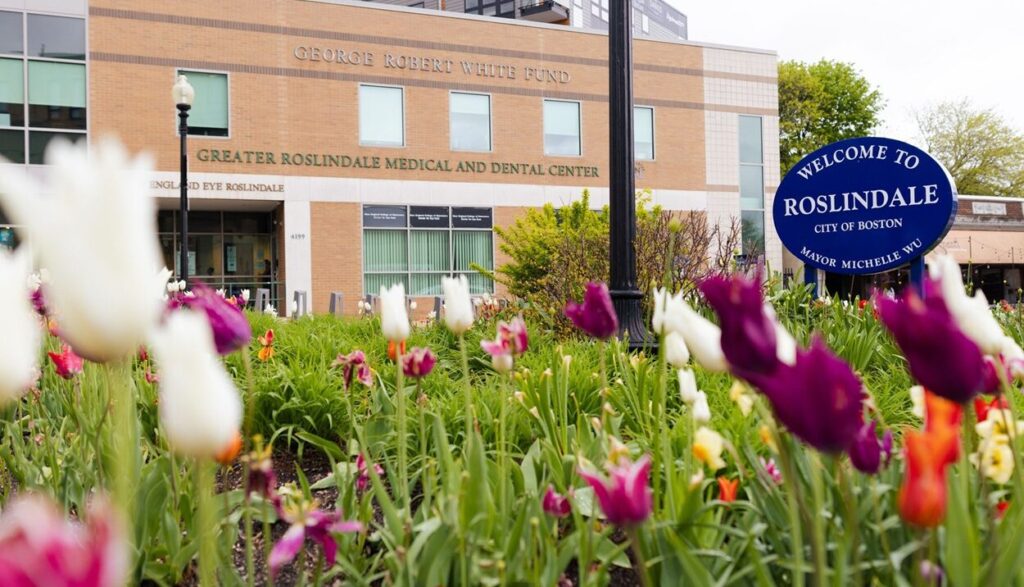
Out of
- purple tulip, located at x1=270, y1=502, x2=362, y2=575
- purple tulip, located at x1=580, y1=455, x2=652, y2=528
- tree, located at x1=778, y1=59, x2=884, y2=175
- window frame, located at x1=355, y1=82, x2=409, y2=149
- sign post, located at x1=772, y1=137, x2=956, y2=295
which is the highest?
tree, located at x1=778, y1=59, x2=884, y2=175

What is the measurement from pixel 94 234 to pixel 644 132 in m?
24.4

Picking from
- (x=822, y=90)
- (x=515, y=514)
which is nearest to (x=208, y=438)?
(x=515, y=514)

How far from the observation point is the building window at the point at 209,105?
19.6 metres

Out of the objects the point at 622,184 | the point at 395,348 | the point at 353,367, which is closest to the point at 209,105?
the point at 622,184

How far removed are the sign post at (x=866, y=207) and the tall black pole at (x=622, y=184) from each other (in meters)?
2.26

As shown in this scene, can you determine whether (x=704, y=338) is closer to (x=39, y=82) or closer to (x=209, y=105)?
(x=209, y=105)

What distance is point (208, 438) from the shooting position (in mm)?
757

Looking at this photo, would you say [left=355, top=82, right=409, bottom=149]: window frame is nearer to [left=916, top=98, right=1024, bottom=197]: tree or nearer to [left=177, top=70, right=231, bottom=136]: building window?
[left=177, top=70, right=231, bottom=136]: building window

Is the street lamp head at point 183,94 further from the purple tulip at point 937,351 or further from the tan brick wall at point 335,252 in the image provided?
the purple tulip at point 937,351

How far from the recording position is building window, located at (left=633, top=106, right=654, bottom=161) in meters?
24.0

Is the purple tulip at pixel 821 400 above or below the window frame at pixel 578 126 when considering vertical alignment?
below

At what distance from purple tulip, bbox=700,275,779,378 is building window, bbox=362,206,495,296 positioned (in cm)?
1998

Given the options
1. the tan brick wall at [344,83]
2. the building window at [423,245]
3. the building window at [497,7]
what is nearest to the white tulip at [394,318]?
the building window at [423,245]

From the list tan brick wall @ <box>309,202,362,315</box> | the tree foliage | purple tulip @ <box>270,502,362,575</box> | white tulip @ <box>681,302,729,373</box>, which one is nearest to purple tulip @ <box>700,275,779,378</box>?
white tulip @ <box>681,302,729,373</box>
